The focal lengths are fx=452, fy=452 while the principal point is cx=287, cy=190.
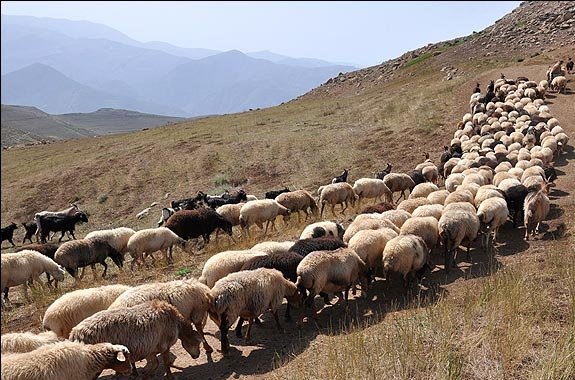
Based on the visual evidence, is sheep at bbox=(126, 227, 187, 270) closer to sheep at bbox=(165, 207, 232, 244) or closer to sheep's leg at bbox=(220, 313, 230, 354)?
sheep at bbox=(165, 207, 232, 244)

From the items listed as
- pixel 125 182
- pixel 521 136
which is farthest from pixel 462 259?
pixel 125 182

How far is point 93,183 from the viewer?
99.3 feet

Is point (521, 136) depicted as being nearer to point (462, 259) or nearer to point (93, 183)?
point (462, 259)

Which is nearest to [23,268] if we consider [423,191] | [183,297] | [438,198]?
[183,297]

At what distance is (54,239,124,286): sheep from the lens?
1169 centimetres

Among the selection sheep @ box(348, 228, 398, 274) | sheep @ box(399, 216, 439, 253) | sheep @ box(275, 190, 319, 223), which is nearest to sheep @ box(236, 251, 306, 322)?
sheep @ box(348, 228, 398, 274)

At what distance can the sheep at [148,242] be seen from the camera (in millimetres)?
12500

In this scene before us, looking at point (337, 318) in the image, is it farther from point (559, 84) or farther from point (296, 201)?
point (559, 84)

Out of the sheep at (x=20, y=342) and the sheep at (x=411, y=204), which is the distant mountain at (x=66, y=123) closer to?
the sheep at (x=411, y=204)

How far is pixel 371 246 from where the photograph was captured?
927 cm

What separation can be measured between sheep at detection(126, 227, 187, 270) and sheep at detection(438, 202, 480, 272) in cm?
731

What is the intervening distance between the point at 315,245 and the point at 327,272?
1.33m

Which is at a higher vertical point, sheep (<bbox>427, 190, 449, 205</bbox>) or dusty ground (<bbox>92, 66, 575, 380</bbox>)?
sheep (<bbox>427, 190, 449, 205</bbox>)

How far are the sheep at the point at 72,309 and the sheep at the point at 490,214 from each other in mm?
8345
